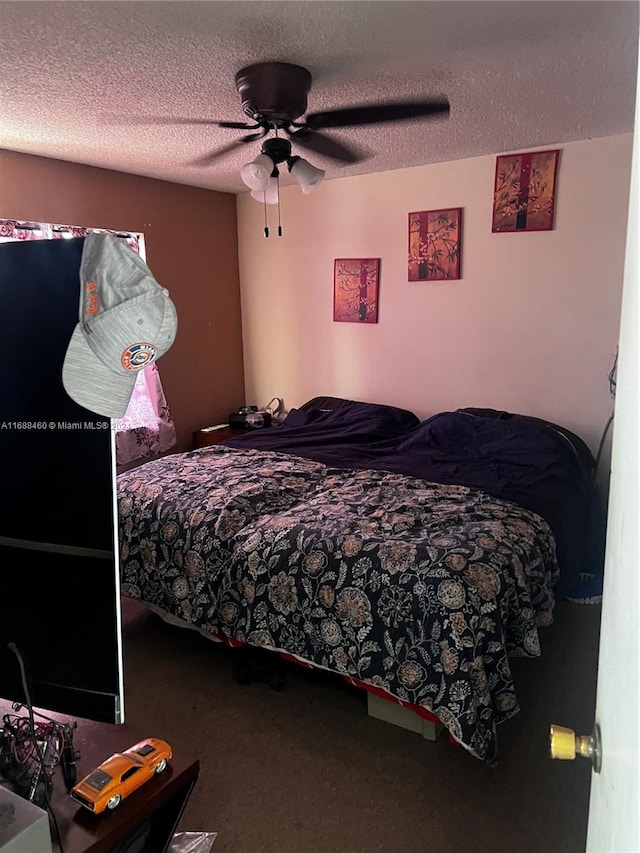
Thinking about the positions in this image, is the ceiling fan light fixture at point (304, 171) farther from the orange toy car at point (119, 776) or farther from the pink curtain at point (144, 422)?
the orange toy car at point (119, 776)

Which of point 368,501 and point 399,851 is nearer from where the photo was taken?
point 399,851

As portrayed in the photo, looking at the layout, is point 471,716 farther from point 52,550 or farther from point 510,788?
point 52,550

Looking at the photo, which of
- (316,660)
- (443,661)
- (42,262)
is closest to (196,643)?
(316,660)

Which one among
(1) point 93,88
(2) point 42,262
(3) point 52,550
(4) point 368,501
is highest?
(1) point 93,88

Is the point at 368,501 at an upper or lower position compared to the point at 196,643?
upper

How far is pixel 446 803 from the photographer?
179 cm

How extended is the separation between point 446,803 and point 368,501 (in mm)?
1119

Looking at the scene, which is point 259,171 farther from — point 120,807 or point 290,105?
point 120,807

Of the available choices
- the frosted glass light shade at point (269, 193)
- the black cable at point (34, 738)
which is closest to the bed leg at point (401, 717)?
the black cable at point (34, 738)

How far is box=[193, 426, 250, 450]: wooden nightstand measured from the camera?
4160mm

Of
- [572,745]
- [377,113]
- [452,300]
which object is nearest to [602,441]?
[452,300]

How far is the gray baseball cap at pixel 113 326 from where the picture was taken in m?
0.94

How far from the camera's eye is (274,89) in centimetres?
Answer: 205

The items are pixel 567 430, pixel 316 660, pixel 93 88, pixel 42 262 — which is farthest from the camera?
→ pixel 567 430
